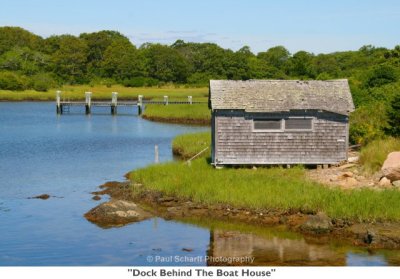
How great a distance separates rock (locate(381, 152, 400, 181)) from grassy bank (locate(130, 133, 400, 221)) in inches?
91.6

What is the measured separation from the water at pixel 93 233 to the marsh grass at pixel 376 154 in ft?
25.8

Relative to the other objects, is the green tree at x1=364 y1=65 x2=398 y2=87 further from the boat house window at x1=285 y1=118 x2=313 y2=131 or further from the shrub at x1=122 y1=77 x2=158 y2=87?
the shrub at x1=122 y1=77 x2=158 y2=87

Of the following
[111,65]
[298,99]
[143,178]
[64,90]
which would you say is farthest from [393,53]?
[111,65]

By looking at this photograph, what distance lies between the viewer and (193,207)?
1027 inches

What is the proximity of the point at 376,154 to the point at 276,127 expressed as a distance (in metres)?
4.72

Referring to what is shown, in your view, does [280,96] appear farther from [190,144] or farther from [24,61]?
[24,61]

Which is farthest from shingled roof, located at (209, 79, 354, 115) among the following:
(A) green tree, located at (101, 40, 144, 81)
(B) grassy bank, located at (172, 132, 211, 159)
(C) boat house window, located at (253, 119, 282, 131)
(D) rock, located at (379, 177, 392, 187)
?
(A) green tree, located at (101, 40, 144, 81)

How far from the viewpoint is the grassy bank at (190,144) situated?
4041cm

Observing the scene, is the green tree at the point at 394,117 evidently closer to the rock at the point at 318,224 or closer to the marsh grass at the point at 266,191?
the marsh grass at the point at 266,191

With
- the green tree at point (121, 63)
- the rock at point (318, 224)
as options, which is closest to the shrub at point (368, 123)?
the rock at point (318, 224)

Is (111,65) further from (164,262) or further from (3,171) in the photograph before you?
(164,262)

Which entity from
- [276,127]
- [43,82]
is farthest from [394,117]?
[43,82]

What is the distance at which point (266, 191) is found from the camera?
25.3m

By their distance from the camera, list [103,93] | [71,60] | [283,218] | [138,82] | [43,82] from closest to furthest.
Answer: [283,218] < [103,93] < [43,82] < [138,82] < [71,60]
